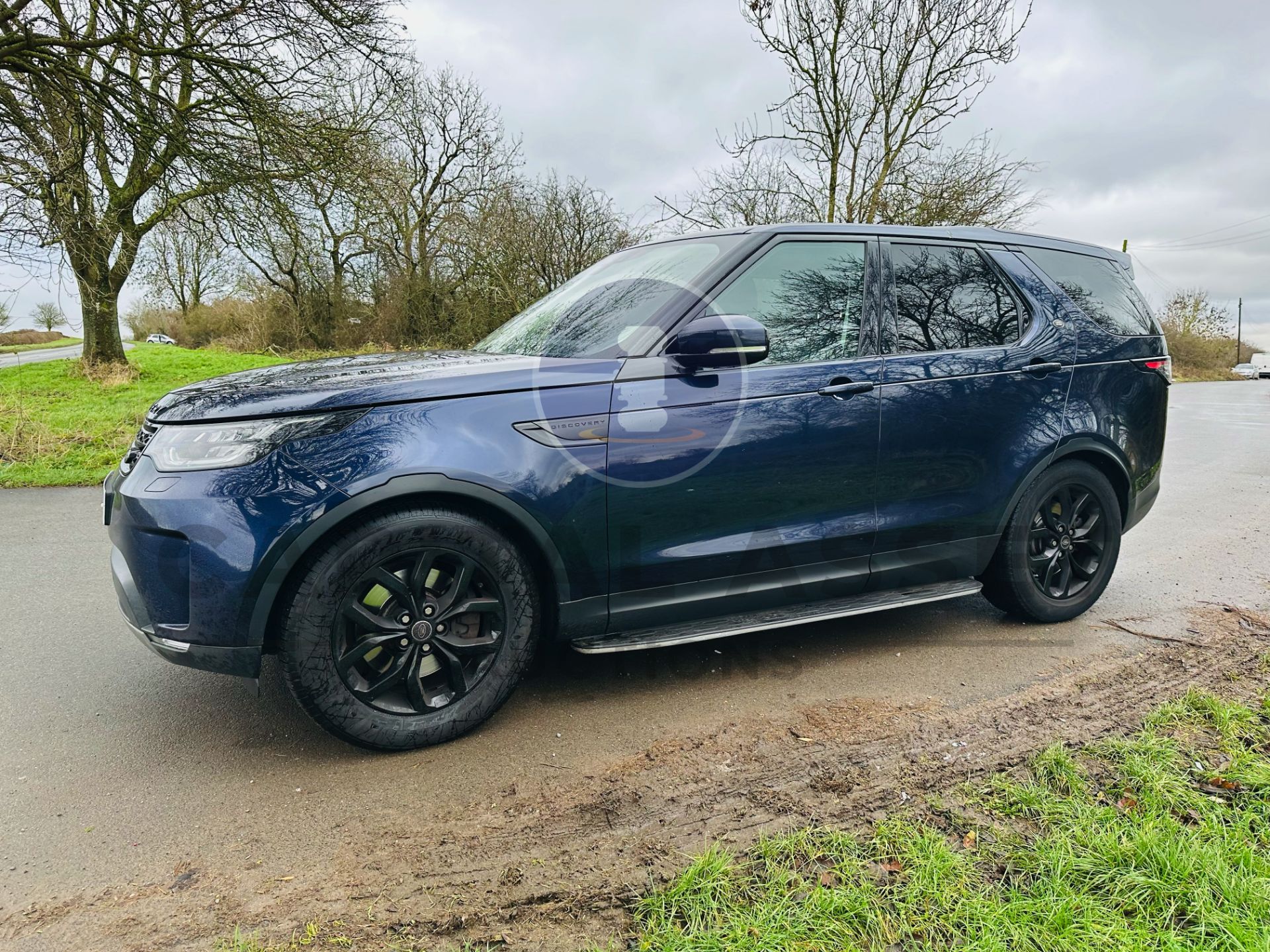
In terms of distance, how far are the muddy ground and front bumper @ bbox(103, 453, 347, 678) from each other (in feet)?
2.08

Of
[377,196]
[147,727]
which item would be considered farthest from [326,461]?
[377,196]

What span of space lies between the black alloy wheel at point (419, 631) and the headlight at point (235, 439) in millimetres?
490

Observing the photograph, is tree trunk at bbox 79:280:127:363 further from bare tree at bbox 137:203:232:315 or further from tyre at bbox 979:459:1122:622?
tyre at bbox 979:459:1122:622

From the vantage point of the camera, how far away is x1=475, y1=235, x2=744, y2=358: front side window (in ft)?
9.92

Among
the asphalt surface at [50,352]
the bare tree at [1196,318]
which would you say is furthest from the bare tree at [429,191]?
the bare tree at [1196,318]

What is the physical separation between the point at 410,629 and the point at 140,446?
1.19 m

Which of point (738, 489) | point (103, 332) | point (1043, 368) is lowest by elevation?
point (738, 489)

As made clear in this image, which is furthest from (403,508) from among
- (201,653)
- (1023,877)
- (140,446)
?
(1023,877)

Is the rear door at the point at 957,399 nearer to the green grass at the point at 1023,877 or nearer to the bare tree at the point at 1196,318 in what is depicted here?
the green grass at the point at 1023,877

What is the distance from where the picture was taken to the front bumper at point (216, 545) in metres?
2.41

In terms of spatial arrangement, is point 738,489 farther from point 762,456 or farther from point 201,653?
point 201,653

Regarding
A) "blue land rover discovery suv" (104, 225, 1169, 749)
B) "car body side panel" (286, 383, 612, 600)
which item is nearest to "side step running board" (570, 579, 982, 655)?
"blue land rover discovery suv" (104, 225, 1169, 749)

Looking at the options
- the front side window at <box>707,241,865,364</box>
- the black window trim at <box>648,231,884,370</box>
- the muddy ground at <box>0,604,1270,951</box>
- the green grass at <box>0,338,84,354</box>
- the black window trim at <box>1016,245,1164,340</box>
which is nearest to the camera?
the muddy ground at <box>0,604,1270,951</box>

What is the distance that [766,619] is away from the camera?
314 cm
